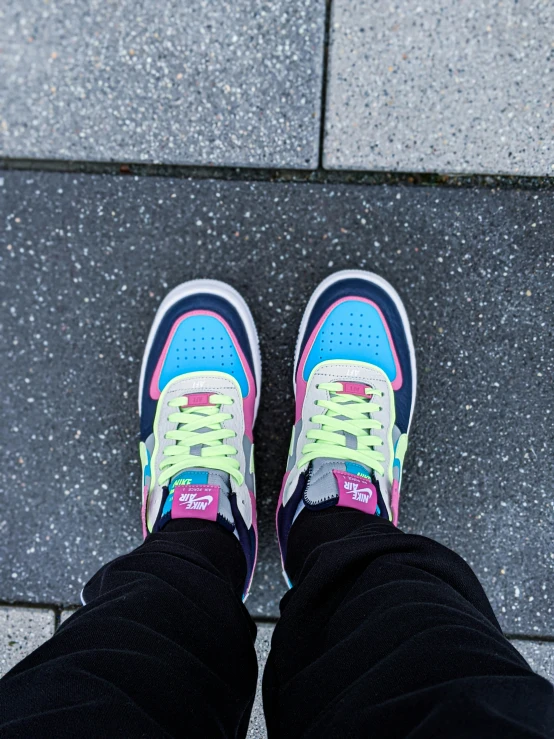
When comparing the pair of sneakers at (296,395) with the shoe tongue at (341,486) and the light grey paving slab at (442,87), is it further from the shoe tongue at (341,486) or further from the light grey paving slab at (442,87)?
the light grey paving slab at (442,87)

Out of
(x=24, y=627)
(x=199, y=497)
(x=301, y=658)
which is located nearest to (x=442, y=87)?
(x=199, y=497)

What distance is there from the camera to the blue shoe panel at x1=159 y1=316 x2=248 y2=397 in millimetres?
1164

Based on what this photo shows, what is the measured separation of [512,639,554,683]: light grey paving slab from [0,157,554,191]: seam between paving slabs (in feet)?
3.37

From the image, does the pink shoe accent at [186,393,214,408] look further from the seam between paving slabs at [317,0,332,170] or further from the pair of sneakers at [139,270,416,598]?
the seam between paving slabs at [317,0,332,170]

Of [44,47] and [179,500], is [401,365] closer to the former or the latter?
[179,500]

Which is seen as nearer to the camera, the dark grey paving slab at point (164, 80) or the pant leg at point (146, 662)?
the pant leg at point (146, 662)

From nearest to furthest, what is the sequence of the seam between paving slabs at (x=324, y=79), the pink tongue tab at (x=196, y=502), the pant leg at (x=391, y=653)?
1. the pant leg at (x=391, y=653)
2. the pink tongue tab at (x=196, y=502)
3. the seam between paving slabs at (x=324, y=79)

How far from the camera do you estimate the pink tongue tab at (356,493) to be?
998 mm

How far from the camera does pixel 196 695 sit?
67 centimetres

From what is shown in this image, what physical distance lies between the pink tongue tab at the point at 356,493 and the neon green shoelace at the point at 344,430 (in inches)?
2.0

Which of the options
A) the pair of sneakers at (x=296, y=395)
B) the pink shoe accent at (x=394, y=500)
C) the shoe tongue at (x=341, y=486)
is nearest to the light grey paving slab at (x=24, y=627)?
the pair of sneakers at (x=296, y=395)

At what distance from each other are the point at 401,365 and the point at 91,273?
736 millimetres

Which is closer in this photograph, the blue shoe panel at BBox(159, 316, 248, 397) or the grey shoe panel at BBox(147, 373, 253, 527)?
the grey shoe panel at BBox(147, 373, 253, 527)

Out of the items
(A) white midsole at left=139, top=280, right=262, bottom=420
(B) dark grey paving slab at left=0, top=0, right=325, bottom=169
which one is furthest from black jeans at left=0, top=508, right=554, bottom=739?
(B) dark grey paving slab at left=0, top=0, right=325, bottom=169
